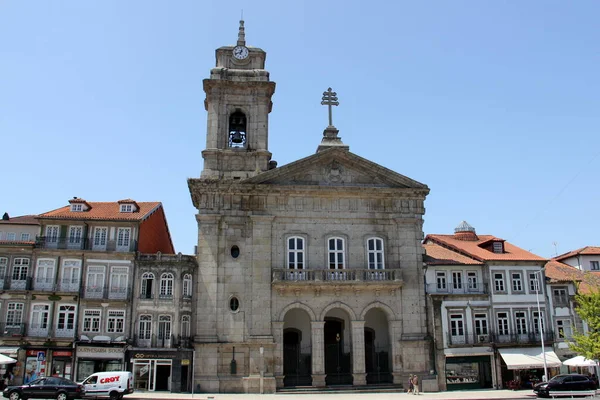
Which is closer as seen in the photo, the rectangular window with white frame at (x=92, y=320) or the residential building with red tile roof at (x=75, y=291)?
the residential building with red tile roof at (x=75, y=291)

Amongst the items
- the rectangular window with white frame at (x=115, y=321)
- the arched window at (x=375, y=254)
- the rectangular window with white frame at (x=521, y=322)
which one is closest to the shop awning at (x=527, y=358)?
the rectangular window with white frame at (x=521, y=322)

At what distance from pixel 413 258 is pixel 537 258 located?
1023 centimetres

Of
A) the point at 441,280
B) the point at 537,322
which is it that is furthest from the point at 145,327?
the point at 537,322

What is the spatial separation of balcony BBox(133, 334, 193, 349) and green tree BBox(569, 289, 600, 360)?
2529 cm

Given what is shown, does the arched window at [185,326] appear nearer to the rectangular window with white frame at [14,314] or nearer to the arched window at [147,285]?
the arched window at [147,285]

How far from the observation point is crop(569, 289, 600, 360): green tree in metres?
37.8

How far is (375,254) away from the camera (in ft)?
128

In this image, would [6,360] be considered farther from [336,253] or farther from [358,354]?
[358,354]

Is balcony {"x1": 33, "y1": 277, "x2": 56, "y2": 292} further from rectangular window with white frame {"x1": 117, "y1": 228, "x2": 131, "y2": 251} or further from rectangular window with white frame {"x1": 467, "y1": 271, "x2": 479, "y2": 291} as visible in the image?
rectangular window with white frame {"x1": 467, "y1": 271, "x2": 479, "y2": 291}

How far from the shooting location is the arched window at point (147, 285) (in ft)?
124

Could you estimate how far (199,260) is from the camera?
123 feet

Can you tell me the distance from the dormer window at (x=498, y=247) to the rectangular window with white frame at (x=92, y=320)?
28.1 m

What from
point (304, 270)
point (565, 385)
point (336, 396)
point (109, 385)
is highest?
point (304, 270)

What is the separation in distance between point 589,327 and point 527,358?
502cm
